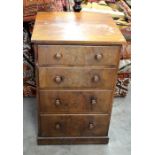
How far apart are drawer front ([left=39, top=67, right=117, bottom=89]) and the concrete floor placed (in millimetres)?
475

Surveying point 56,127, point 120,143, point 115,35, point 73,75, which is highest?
point 115,35

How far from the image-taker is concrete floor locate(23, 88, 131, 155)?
170 centimetres

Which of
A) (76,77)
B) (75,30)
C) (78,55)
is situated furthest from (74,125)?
(75,30)

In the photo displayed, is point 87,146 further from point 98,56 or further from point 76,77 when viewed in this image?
point 98,56

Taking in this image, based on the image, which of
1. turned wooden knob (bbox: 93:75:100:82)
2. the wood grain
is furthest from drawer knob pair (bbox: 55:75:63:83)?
the wood grain

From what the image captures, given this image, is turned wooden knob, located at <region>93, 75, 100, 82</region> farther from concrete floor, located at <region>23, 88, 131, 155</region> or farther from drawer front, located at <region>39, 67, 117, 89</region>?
concrete floor, located at <region>23, 88, 131, 155</region>

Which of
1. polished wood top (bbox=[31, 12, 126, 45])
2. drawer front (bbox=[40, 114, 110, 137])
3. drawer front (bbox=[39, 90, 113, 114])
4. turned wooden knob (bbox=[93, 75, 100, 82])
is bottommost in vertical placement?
drawer front (bbox=[40, 114, 110, 137])

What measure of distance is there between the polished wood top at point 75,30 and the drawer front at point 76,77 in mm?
172

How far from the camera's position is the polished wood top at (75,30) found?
1.32 metres

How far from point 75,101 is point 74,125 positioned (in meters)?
0.19
